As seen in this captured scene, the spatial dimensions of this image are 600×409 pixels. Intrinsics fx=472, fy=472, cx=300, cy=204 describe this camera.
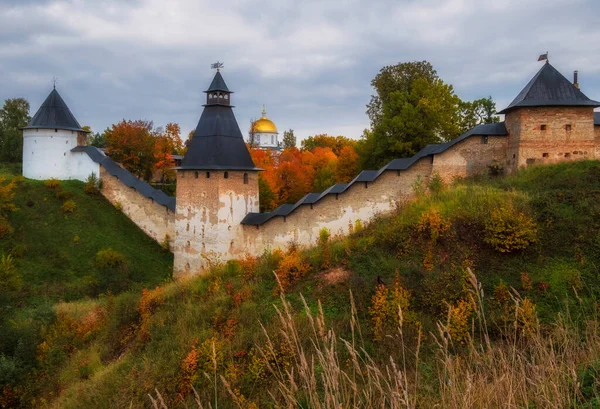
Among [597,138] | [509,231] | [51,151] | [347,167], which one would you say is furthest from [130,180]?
[597,138]

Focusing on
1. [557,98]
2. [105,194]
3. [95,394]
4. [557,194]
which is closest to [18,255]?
[105,194]

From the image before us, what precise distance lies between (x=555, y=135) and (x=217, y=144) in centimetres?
1057

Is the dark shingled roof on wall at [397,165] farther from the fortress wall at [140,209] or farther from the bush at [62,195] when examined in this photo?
the bush at [62,195]

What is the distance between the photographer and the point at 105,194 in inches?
893

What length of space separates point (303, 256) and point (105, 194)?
14.6 metres

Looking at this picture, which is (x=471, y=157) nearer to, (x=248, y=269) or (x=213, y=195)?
(x=248, y=269)

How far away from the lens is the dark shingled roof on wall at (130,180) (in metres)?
20.3

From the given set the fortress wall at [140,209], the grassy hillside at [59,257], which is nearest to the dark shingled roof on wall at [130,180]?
the fortress wall at [140,209]

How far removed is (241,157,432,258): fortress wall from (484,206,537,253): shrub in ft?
15.4

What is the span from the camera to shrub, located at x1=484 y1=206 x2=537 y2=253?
9602 millimetres

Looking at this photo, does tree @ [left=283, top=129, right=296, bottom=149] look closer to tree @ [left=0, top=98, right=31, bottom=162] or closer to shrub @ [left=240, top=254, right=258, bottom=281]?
tree @ [left=0, top=98, right=31, bottom=162]

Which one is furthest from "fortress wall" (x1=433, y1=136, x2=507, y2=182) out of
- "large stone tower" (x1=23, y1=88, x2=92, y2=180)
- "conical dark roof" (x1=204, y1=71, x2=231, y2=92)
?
"large stone tower" (x1=23, y1=88, x2=92, y2=180)

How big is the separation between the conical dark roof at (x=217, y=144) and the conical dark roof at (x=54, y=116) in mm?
10843

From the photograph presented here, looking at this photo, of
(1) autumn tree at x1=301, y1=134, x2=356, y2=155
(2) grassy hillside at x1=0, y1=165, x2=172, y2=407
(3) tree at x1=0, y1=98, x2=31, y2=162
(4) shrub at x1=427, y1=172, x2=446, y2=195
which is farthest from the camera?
(1) autumn tree at x1=301, y1=134, x2=356, y2=155
